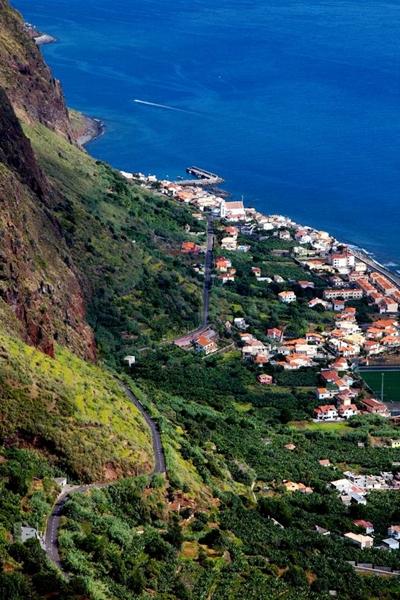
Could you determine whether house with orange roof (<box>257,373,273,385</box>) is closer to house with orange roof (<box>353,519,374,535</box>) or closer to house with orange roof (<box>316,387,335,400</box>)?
house with orange roof (<box>316,387,335,400</box>)

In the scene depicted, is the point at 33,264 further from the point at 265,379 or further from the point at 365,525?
the point at 265,379

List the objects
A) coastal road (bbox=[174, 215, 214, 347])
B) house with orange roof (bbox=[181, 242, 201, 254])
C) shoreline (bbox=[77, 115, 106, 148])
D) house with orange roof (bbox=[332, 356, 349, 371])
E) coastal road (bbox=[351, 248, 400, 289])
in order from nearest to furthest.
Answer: house with orange roof (bbox=[332, 356, 349, 371]), coastal road (bbox=[174, 215, 214, 347]), house with orange roof (bbox=[181, 242, 201, 254]), coastal road (bbox=[351, 248, 400, 289]), shoreline (bbox=[77, 115, 106, 148])

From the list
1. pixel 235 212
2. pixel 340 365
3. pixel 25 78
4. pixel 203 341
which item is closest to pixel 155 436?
pixel 203 341

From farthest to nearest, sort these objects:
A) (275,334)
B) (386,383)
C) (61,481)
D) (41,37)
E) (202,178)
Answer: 1. (41,37)
2. (202,178)
3. (275,334)
4. (386,383)
5. (61,481)

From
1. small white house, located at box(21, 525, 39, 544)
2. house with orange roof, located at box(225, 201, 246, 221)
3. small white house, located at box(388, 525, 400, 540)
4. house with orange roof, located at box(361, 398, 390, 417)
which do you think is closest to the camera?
small white house, located at box(21, 525, 39, 544)

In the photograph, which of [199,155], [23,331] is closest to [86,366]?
[23,331]

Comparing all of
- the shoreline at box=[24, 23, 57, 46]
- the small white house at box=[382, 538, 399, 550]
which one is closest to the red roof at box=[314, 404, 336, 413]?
the small white house at box=[382, 538, 399, 550]

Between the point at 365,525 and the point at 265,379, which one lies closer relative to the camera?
the point at 365,525
